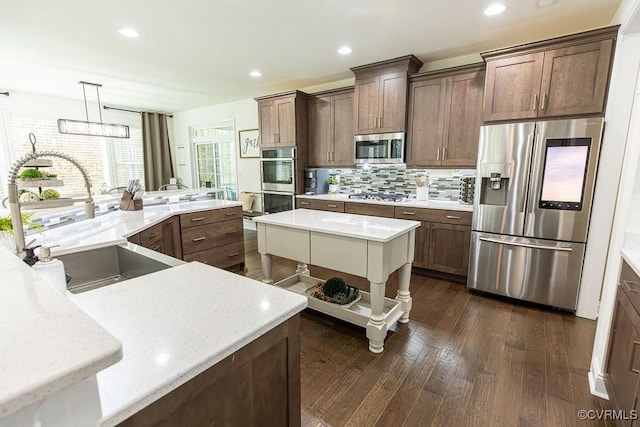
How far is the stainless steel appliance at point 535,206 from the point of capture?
8.20 ft

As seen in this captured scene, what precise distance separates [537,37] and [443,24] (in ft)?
3.70

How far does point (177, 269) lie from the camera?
3.94 feet

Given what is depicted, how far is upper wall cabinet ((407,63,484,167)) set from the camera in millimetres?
3256

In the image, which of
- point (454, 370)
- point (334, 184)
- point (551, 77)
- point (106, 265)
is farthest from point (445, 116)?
point (106, 265)

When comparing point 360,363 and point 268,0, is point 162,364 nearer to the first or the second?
point 360,363

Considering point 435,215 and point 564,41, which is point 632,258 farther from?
point 564,41

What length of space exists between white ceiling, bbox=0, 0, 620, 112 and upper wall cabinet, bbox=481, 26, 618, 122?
0.27m

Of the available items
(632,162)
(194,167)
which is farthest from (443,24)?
(194,167)

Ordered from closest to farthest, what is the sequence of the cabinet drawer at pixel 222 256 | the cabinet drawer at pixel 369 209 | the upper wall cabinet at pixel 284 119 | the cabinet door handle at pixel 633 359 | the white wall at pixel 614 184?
1. the cabinet door handle at pixel 633 359
2. the white wall at pixel 614 184
3. the cabinet drawer at pixel 222 256
4. the cabinet drawer at pixel 369 209
5. the upper wall cabinet at pixel 284 119

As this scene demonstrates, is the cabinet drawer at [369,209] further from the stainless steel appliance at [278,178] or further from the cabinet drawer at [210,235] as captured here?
the cabinet drawer at [210,235]

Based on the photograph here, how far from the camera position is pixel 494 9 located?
244 cm

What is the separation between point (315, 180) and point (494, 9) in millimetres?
2907

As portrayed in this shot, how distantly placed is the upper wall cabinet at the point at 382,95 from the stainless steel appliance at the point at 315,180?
97 cm

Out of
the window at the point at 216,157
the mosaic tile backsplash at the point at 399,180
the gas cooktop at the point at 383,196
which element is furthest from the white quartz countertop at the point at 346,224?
the window at the point at 216,157
